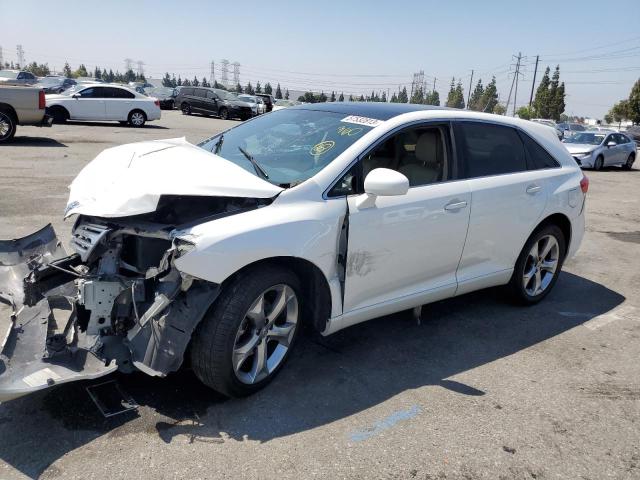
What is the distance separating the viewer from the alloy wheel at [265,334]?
10.6 ft

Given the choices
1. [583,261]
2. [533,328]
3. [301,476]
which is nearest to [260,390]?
[301,476]

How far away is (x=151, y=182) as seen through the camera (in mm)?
3221

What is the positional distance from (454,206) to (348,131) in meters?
0.98

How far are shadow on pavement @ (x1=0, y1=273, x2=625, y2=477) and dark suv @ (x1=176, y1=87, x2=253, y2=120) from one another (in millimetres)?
27840

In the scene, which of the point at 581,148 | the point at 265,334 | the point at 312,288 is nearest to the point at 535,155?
the point at 312,288

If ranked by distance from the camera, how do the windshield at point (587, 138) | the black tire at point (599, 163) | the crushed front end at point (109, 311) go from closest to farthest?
the crushed front end at point (109, 311) → the black tire at point (599, 163) → the windshield at point (587, 138)

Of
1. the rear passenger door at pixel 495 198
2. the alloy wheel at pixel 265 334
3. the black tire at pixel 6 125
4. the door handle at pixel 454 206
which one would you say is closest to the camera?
the alloy wheel at pixel 265 334

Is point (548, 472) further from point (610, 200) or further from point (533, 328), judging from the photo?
point (610, 200)

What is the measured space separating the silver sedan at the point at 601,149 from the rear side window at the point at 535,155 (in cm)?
1490

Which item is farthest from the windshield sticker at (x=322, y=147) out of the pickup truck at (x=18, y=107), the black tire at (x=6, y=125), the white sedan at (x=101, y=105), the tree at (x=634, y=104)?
the tree at (x=634, y=104)

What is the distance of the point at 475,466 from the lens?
2.92m

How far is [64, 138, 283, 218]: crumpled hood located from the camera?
312cm

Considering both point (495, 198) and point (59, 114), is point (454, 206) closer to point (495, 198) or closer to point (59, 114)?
point (495, 198)

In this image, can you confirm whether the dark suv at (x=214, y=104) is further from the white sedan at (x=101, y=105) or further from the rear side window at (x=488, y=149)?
the rear side window at (x=488, y=149)
